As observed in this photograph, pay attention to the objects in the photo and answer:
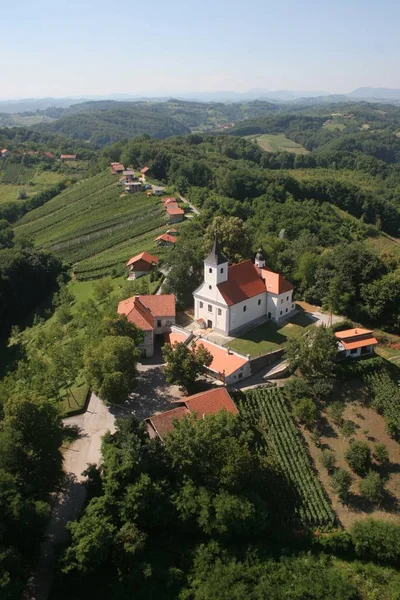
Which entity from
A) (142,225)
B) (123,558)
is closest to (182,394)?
(123,558)

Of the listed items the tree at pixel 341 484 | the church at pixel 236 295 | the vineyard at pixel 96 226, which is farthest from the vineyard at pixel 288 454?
the vineyard at pixel 96 226

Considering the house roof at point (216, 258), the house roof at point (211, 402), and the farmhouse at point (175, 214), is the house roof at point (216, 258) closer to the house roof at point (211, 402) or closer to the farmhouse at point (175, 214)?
the house roof at point (211, 402)

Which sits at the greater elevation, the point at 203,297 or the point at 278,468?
the point at 203,297

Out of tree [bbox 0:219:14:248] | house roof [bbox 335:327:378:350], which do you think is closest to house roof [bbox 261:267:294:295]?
house roof [bbox 335:327:378:350]

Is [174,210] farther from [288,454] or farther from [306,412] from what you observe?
[288,454]

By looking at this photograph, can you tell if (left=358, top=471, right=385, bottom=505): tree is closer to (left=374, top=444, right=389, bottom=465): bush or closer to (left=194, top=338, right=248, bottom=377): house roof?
(left=374, top=444, right=389, bottom=465): bush

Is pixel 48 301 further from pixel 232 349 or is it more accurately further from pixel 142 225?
pixel 232 349
